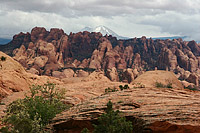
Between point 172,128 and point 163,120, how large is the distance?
93 cm

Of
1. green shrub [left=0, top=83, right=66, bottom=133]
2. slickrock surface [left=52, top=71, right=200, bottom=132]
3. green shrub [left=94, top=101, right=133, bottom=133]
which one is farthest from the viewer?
green shrub [left=0, top=83, right=66, bottom=133]

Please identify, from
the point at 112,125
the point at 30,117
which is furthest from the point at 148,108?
the point at 30,117

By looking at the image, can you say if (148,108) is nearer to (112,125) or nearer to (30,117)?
(112,125)

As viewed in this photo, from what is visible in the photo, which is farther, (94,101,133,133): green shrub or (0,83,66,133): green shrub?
(0,83,66,133): green shrub

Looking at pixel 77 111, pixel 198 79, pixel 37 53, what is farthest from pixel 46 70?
pixel 77 111

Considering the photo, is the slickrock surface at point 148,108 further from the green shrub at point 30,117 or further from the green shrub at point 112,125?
the green shrub at point 112,125

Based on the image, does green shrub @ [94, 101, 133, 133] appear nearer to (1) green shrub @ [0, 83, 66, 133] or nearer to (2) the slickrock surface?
(2) the slickrock surface

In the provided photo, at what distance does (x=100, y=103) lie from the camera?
23203mm

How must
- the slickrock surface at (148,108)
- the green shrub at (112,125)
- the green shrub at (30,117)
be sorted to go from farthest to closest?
1. the green shrub at (30,117)
2. the slickrock surface at (148,108)
3. the green shrub at (112,125)

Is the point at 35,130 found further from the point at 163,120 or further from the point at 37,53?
the point at 37,53

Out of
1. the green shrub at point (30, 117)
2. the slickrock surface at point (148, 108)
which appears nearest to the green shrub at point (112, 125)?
the slickrock surface at point (148, 108)

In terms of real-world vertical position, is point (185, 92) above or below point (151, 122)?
above

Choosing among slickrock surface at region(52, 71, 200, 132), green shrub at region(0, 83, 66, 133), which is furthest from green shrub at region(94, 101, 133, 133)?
green shrub at region(0, 83, 66, 133)

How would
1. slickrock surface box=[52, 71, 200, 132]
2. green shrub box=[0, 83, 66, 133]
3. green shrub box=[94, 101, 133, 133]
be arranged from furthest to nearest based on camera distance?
green shrub box=[0, 83, 66, 133]
slickrock surface box=[52, 71, 200, 132]
green shrub box=[94, 101, 133, 133]
